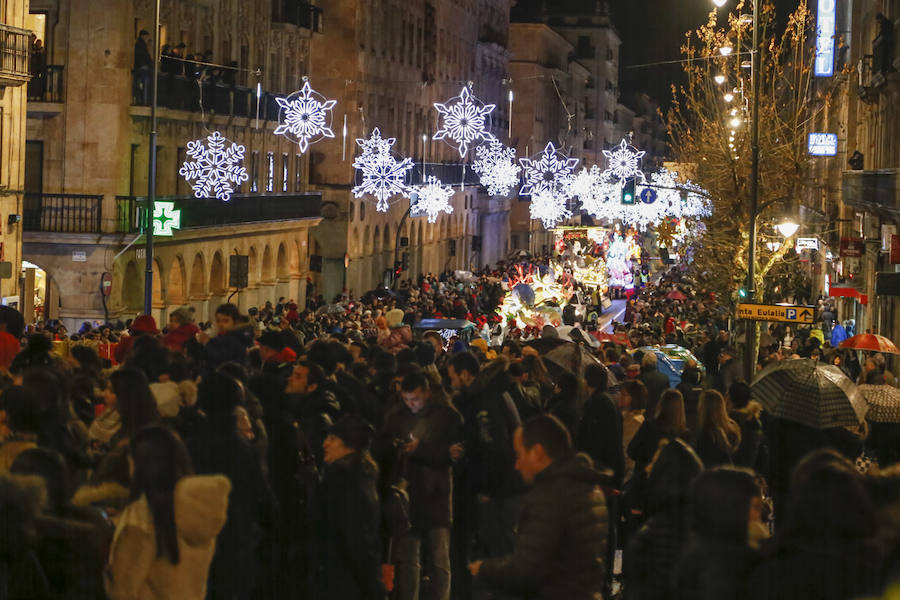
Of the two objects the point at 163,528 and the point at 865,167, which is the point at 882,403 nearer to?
the point at 163,528

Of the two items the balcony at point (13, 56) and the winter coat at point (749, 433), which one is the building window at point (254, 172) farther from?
the winter coat at point (749, 433)

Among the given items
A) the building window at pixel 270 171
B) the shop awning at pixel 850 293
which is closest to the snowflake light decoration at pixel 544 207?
the building window at pixel 270 171

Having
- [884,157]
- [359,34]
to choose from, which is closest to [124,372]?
[884,157]

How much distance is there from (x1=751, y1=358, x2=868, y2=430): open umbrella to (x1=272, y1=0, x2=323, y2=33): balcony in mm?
36301

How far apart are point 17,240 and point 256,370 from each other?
70.1 ft

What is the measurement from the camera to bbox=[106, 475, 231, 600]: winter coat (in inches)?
269

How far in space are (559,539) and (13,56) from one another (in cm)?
2647

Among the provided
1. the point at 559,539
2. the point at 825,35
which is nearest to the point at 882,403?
the point at 559,539

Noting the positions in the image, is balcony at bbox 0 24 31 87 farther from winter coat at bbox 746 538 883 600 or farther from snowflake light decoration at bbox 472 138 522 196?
snowflake light decoration at bbox 472 138 522 196

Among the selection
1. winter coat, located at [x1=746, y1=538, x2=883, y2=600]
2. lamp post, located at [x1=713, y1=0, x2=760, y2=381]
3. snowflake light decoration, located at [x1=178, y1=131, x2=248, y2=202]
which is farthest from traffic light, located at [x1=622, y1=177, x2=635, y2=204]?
winter coat, located at [x1=746, y1=538, x2=883, y2=600]

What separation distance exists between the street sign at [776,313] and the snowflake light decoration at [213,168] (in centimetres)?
1484

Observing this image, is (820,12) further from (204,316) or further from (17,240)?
(17,240)

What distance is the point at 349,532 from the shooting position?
889 cm

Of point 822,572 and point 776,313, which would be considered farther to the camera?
point 776,313
